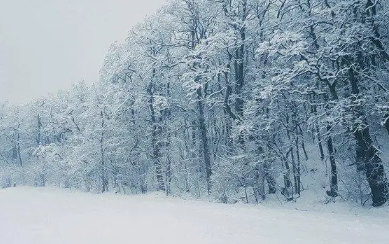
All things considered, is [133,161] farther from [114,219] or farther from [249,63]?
[114,219]

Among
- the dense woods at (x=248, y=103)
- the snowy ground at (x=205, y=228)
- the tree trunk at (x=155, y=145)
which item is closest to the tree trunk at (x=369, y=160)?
the dense woods at (x=248, y=103)

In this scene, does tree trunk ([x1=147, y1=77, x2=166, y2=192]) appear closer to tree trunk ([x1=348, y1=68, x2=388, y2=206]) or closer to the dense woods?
the dense woods

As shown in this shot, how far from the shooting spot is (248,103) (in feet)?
78.0

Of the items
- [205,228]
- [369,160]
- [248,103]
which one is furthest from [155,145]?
[369,160]

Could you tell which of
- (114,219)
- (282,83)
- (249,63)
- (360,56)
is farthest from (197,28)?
(114,219)

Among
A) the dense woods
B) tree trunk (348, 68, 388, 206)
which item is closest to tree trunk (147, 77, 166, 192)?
the dense woods

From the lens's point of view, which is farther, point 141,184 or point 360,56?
point 141,184

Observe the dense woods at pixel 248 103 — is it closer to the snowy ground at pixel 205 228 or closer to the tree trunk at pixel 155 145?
the tree trunk at pixel 155 145

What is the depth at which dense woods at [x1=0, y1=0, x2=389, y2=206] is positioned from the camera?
1800 cm

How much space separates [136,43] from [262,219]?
22.8m

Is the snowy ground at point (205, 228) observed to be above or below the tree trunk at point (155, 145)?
below

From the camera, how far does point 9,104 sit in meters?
79.8

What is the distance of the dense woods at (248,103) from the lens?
18.0 meters

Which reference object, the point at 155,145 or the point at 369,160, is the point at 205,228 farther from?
the point at 155,145
